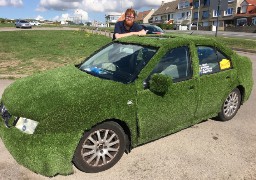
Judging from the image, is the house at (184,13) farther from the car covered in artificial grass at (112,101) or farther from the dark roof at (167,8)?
the car covered in artificial grass at (112,101)

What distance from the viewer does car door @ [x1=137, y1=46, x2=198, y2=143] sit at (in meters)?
3.55

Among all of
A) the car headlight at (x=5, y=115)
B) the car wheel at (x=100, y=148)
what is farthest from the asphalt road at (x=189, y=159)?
the car headlight at (x=5, y=115)

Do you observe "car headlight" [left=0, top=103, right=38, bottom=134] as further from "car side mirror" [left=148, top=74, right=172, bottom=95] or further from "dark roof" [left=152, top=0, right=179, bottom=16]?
"dark roof" [left=152, top=0, right=179, bottom=16]

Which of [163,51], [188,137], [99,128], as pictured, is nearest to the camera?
[99,128]

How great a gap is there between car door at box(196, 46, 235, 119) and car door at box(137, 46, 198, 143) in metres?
0.24

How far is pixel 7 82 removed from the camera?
25.0ft

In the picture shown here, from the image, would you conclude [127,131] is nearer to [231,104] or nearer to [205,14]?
[231,104]

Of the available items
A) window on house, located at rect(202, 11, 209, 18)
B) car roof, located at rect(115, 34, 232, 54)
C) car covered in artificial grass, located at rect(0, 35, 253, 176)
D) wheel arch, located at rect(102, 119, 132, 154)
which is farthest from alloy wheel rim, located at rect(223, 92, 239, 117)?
window on house, located at rect(202, 11, 209, 18)

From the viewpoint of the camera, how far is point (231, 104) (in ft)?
16.5

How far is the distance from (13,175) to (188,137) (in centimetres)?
276

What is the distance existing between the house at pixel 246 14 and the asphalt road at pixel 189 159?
61420mm

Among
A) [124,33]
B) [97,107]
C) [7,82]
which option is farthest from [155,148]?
[7,82]

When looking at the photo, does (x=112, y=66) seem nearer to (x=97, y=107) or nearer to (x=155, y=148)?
(x=97, y=107)

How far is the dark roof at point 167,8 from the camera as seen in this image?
85150 millimetres
